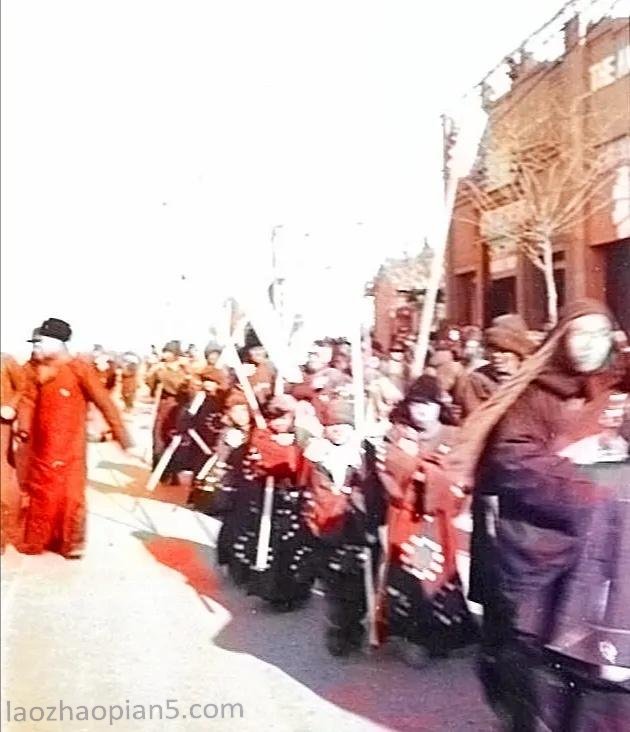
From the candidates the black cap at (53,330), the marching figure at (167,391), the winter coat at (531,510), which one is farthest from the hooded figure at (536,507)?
the black cap at (53,330)

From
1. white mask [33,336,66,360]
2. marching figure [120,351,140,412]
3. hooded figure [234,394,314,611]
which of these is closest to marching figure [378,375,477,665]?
hooded figure [234,394,314,611]

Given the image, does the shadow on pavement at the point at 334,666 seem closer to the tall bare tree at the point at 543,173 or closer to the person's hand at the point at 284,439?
the person's hand at the point at 284,439

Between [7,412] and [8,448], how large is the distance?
4 centimetres

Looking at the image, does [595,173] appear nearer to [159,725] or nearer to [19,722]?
[159,725]

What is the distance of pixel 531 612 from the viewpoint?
114cm

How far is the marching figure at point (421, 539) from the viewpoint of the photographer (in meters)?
1.16

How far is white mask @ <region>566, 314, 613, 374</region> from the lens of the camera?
44.7 inches

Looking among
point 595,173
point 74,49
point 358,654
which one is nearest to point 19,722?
point 358,654

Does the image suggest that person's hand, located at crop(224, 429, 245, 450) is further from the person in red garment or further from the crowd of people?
the person in red garment

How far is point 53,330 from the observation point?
1.20 meters

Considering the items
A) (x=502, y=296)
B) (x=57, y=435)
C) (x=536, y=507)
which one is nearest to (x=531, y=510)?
(x=536, y=507)

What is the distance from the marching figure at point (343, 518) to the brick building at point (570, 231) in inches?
7.7

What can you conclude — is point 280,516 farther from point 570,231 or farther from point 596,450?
point 570,231

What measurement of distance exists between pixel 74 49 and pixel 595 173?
645 millimetres
